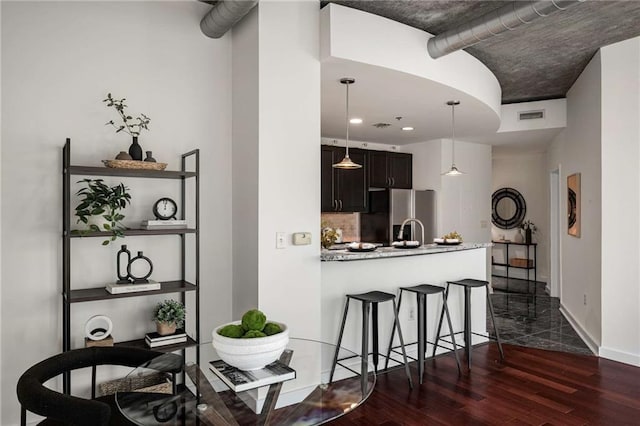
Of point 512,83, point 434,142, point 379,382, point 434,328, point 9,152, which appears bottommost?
point 379,382

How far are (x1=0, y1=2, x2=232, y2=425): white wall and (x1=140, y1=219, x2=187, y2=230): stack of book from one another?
22cm

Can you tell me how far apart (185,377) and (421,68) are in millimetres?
2909

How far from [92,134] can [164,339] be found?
1.38 metres

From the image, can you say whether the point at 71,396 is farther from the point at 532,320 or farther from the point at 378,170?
the point at 378,170

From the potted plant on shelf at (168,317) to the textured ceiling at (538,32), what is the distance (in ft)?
8.25

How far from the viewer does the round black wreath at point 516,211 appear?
857 centimetres

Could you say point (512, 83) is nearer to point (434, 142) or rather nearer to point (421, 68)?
point (434, 142)

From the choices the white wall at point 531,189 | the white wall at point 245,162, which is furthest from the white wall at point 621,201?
the white wall at point 531,189

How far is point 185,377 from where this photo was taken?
1.95m

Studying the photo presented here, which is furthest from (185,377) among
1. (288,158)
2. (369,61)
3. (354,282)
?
(369,61)

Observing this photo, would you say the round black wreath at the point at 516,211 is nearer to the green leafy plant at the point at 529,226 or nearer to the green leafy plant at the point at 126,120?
the green leafy plant at the point at 529,226

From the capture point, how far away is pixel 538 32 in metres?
3.87

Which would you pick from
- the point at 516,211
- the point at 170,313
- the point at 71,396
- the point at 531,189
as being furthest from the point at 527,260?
the point at 71,396

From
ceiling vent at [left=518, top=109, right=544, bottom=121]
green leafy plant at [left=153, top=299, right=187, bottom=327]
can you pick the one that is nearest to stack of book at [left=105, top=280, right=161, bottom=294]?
green leafy plant at [left=153, top=299, right=187, bottom=327]
